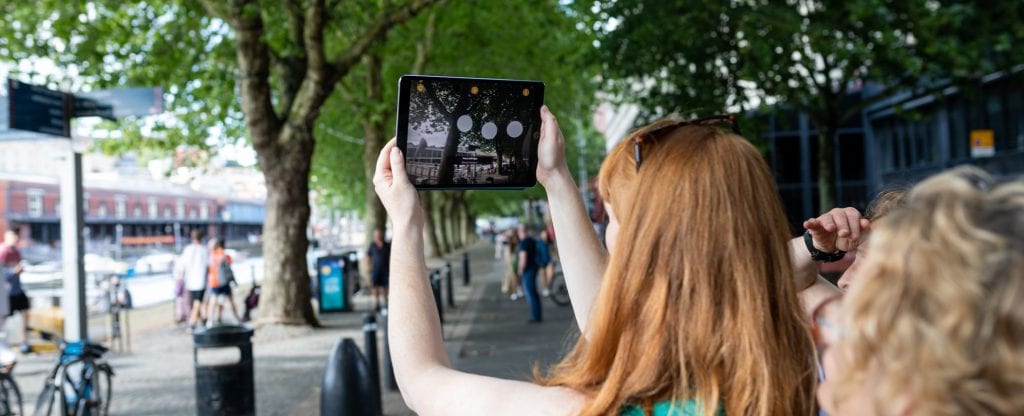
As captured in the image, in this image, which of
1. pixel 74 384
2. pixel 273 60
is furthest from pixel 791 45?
pixel 74 384

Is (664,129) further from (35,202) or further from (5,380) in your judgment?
A: (35,202)

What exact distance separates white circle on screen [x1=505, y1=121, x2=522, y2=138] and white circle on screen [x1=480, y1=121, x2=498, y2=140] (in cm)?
3

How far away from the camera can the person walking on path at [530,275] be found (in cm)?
1684

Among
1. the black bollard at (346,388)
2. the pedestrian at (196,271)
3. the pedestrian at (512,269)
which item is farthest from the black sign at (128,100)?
the pedestrian at (512,269)

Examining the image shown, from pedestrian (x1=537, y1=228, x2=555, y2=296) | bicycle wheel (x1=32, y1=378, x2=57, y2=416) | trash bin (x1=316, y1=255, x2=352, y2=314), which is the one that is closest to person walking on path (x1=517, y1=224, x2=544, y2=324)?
pedestrian (x1=537, y1=228, x2=555, y2=296)

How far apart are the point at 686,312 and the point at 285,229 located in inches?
595

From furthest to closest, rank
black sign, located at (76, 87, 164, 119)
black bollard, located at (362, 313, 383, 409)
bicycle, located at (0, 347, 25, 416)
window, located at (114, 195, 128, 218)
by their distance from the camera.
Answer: window, located at (114, 195, 128, 218), black bollard, located at (362, 313, 383, 409), black sign, located at (76, 87, 164, 119), bicycle, located at (0, 347, 25, 416)

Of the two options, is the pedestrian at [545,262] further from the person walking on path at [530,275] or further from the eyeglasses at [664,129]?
the eyeglasses at [664,129]

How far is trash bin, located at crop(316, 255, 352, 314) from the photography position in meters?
20.3

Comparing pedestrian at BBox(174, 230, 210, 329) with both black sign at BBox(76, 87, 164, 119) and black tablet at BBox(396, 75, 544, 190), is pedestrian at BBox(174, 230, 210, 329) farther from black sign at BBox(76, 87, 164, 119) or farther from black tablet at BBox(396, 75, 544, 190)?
black tablet at BBox(396, 75, 544, 190)

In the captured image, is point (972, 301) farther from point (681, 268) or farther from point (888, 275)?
point (681, 268)

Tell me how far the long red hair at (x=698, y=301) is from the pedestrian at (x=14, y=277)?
12554 mm

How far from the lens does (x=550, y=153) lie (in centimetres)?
220

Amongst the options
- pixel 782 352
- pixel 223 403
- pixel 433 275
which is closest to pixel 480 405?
pixel 782 352
